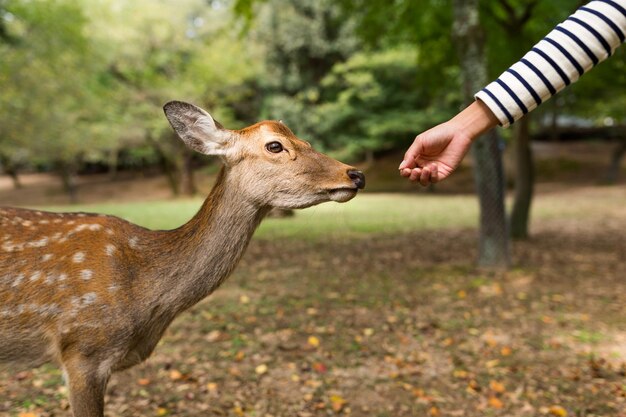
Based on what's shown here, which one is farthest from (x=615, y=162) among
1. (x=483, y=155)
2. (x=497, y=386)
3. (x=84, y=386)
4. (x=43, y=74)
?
(x=84, y=386)

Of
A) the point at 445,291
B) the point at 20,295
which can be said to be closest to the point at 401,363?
the point at 445,291

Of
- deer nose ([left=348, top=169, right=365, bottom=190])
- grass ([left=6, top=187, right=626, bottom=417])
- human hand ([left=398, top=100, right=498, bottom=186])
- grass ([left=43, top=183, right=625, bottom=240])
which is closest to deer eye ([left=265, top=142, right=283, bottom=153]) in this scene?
deer nose ([left=348, top=169, right=365, bottom=190])

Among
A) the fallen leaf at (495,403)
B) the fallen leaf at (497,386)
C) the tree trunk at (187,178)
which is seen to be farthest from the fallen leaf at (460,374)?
the tree trunk at (187,178)

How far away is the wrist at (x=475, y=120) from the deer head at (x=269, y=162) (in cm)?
49

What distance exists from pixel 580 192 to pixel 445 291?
16.9 m

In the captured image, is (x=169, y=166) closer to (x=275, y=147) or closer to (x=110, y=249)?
(x=110, y=249)

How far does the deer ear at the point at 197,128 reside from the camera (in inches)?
88.9

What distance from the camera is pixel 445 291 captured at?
6.42 m

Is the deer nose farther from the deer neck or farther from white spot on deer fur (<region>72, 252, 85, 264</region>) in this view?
white spot on deer fur (<region>72, 252, 85, 264</region>)

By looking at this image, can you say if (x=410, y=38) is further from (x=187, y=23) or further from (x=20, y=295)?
(x=187, y=23)

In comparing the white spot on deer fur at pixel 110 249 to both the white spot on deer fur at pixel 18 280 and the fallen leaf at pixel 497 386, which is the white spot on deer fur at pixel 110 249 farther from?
the fallen leaf at pixel 497 386

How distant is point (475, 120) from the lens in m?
1.79

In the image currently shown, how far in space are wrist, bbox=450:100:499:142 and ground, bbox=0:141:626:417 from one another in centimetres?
161

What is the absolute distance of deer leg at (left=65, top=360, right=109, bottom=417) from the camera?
2207 millimetres
